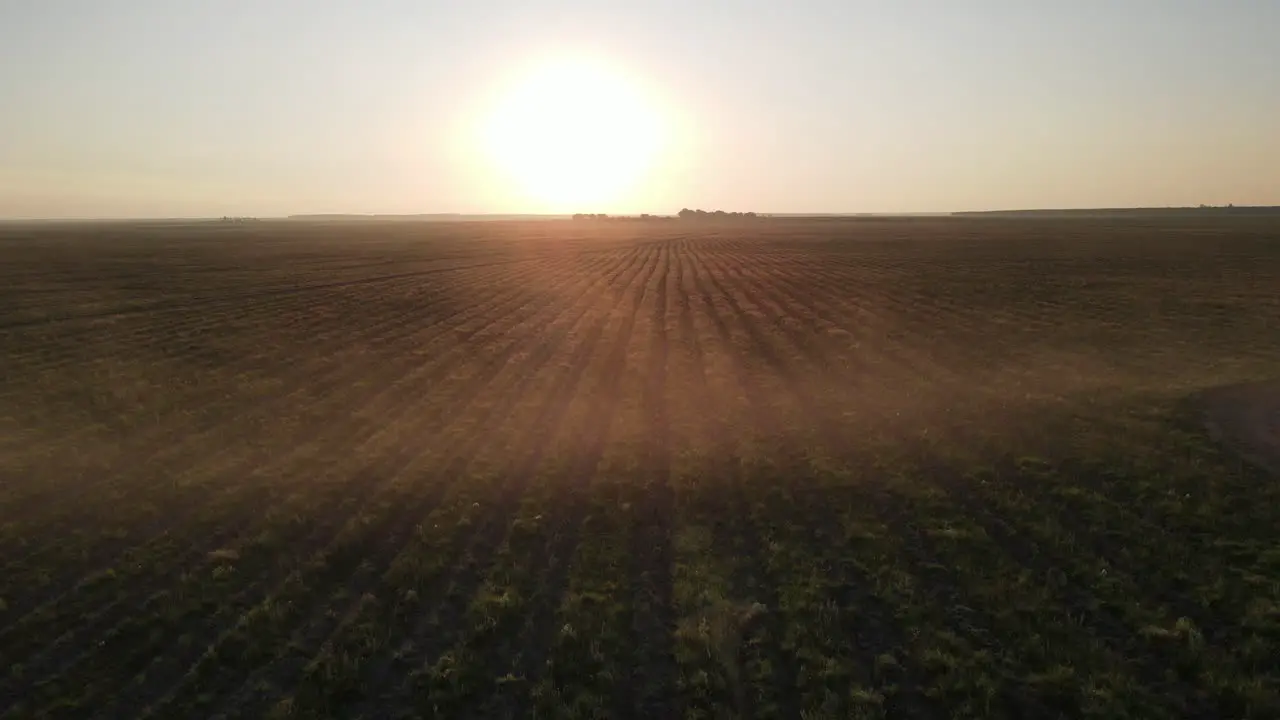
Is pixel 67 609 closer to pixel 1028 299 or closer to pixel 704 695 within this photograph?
pixel 704 695

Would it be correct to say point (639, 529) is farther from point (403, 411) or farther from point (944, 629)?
point (403, 411)

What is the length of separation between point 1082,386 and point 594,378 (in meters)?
13.7

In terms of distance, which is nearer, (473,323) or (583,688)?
(583,688)

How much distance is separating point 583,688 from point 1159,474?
11328mm

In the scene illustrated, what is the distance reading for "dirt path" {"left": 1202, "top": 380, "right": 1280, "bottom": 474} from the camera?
13.0 meters

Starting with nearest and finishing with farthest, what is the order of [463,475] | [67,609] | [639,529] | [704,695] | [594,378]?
[704,695] < [67,609] < [639,529] < [463,475] < [594,378]

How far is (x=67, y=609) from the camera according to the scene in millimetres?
8602

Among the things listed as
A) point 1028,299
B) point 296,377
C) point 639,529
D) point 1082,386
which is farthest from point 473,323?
point 1028,299

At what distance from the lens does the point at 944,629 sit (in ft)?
26.1

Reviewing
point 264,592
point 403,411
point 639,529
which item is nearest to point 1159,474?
point 639,529

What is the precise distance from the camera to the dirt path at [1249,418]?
13.0 metres

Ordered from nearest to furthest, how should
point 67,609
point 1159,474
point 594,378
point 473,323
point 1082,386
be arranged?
1. point 67,609
2. point 1159,474
3. point 1082,386
4. point 594,378
5. point 473,323

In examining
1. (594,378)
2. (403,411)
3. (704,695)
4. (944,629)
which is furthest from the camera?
(594,378)

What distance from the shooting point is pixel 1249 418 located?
583 inches
